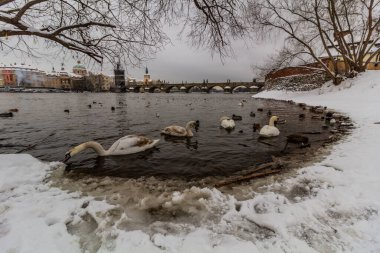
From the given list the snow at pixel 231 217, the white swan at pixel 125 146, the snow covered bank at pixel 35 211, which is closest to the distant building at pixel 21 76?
the white swan at pixel 125 146

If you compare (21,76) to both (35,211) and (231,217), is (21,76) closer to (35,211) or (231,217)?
(35,211)

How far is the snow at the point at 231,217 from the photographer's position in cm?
252

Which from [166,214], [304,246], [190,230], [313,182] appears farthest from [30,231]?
[313,182]

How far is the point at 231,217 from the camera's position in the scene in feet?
10.4

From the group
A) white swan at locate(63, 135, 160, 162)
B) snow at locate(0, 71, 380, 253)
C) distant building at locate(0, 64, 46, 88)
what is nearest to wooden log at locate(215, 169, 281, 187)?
snow at locate(0, 71, 380, 253)

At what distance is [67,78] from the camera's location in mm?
136750

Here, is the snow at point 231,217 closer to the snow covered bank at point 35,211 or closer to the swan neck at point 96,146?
the snow covered bank at point 35,211

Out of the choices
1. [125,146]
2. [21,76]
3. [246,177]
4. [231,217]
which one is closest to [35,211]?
[231,217]

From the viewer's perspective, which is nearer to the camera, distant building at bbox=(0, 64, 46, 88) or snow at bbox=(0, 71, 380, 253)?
snow at bbox=(0, 71, 380, 253)

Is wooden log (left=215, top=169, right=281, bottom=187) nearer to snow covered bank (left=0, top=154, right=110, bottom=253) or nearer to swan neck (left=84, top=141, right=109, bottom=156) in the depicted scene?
snow covered bank (left=0, top=154, right=110, bottom=253)

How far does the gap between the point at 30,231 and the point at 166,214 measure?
1.77 m

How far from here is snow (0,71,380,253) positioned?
2.52 m

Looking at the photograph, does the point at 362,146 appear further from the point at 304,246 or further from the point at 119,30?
the point at 119,30

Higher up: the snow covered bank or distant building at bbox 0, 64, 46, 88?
distant building at bbox 0, 64, 46, 88
